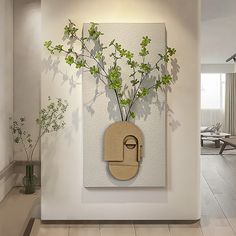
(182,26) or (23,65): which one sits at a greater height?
(182,26)

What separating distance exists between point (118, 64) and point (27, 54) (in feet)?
3.34

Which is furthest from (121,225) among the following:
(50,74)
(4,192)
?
(50,74)

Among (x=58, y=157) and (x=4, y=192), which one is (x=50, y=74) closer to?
(x=58, y=157)

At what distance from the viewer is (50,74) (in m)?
3.64

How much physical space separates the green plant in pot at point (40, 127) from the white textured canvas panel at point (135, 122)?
0.24 m

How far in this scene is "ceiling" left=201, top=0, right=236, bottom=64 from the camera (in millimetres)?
4980

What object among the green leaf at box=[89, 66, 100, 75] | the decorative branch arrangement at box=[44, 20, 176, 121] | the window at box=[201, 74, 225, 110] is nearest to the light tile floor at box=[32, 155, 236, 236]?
the decorative branch arrangement at box=[44, 20, 176, 121]

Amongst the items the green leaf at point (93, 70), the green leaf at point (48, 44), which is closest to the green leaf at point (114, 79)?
the green leaf at point (93, 70)

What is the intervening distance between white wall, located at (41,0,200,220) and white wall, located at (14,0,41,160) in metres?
0.40

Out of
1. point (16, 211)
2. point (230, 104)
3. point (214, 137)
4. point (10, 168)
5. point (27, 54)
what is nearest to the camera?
point (16, 211)

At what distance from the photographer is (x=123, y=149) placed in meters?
3.60

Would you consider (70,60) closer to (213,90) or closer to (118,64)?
(118,64)

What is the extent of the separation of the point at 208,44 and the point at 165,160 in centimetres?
593

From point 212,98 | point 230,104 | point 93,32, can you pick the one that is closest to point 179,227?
point 93,32
